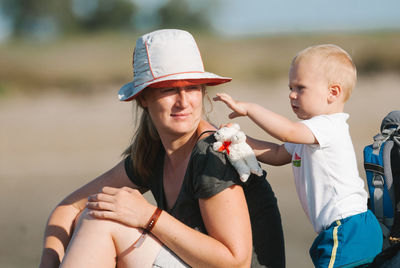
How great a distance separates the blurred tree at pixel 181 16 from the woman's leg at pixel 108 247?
859 inches

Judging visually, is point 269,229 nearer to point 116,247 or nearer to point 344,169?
point 344,169

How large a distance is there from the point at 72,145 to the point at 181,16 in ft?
45.3

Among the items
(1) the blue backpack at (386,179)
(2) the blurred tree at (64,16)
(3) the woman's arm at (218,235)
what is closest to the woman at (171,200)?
(3) the woman's arm at (218,235)

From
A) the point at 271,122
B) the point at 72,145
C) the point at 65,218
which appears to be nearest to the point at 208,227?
the point at 271,122

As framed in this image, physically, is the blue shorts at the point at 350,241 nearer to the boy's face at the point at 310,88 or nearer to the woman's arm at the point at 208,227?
the woman's arm at the point at 208,227

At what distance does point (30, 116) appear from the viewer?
1417 cm

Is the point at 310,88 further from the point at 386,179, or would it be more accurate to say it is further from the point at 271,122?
the point at 386,179

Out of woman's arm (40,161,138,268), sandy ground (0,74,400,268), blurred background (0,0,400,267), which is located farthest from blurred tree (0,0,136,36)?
woman's arm (40,161,138,268)

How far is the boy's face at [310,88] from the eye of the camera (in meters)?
2.71

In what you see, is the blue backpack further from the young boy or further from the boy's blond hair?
the boy's blond hair

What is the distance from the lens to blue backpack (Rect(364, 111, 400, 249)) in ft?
8.43

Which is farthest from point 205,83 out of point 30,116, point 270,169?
point 30,116

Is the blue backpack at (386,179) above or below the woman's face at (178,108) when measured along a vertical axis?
below

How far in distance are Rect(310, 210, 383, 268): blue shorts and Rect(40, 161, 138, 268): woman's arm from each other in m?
1.06
